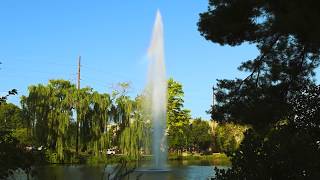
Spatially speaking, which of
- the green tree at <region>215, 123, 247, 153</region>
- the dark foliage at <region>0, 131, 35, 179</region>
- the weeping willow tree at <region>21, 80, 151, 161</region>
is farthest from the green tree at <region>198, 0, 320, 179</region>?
the green tree at <region>215, 123, 247, 153</region>

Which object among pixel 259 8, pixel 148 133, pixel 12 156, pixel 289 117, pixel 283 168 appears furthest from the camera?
pixel 148 133

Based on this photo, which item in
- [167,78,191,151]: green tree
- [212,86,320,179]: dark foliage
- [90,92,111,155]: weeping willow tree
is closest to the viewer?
[212,86,320,179]: dark foliage

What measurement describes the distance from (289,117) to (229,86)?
3556mm

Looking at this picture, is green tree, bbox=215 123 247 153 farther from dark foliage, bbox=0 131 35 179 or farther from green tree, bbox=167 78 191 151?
dark foliage, bbox=0 131 35 179

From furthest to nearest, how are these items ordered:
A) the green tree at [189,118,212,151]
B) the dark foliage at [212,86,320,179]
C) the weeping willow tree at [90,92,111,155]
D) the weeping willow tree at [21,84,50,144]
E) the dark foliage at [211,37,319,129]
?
the green tree at [189,118,212,151], the weeping willow tree at [90,92,111,155], the weeping willow tree at [21,84,50,144], the dark foliage at [211,37,319,129], the dark foliage at [212,86,320,179]

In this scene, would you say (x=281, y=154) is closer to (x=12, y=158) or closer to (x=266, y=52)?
(x=12, y=158)

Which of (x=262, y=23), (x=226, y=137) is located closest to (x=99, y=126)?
(x=226, y=137)

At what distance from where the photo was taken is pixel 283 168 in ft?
16.2

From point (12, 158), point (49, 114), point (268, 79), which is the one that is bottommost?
point (12, 158)

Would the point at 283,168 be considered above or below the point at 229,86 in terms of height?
below

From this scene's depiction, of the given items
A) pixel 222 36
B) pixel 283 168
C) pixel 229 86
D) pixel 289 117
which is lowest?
pixel 283 168

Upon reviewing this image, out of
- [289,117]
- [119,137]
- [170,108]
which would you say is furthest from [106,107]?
[289,117]

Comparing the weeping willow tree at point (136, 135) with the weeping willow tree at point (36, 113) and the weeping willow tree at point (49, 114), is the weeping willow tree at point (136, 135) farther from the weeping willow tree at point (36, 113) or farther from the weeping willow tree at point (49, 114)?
the weeping willow tree at point (36, 113)

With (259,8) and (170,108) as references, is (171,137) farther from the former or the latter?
(259,8)
